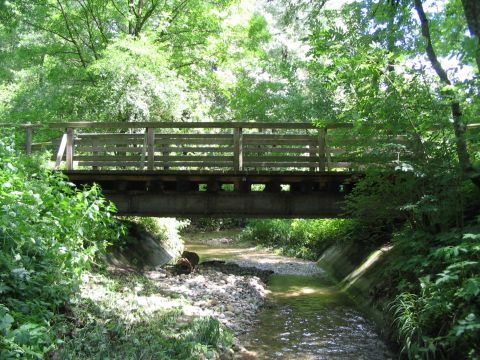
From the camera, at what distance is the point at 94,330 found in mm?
5301

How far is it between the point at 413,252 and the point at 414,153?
5.08 feet

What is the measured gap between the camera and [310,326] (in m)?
7.89

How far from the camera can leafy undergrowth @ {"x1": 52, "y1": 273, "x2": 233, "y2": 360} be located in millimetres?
4961

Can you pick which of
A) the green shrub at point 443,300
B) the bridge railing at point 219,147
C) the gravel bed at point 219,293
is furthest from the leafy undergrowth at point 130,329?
the bridge railing at point 219,147

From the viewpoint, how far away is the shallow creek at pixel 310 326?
661 centimetres

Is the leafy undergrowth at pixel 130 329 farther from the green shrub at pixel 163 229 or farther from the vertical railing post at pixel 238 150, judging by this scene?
the green shrub at pixel 163 229

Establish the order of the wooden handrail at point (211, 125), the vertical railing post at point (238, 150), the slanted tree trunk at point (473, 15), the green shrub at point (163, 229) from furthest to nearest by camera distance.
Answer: the green shrub at point (163, 229)
the vertical railing post at point (238, 150)
the wooden handrail at point (211, 125)
the slanted tree trunk at point (473, 15)

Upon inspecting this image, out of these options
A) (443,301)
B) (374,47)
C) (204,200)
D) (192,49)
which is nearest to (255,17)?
(192,49)

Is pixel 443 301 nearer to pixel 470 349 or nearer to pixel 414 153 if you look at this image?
pixel 470 349

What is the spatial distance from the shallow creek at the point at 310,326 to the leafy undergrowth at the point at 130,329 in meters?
0.88

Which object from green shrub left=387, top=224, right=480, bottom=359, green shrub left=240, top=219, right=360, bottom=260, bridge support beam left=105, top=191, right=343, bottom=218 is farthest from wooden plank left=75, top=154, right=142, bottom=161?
green shrub left=387, top=224, right=480, bottom=359

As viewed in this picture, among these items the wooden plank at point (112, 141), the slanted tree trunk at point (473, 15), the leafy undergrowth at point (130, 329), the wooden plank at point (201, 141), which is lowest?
the leafy undergrowth at point (130, 329)

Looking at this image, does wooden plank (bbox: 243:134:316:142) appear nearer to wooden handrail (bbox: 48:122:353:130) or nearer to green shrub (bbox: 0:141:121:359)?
wooden handrail (bbox: 48:122:353:130)

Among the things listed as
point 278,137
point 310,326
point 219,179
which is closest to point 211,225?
point 219,179
